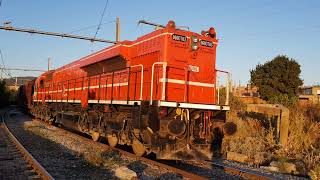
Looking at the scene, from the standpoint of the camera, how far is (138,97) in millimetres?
9570

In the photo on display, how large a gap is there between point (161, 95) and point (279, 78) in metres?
33.4

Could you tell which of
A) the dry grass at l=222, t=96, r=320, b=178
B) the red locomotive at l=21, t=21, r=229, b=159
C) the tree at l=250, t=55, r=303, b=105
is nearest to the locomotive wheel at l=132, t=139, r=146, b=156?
the red locomotive at l=21, t=21, r=229, b=159

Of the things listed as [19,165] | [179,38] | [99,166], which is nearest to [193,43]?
[179,38]

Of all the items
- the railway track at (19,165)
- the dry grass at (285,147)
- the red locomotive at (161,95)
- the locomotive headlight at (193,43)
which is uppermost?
the locomotive headlight at (193,43)

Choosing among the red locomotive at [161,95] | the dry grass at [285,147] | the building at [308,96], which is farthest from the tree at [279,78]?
the red locomotive at [161,95]

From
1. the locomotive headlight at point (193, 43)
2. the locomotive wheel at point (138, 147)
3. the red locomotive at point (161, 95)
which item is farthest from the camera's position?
the locomotive headlight at point (193, 43)

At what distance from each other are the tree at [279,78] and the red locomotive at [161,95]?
2956 centimetres

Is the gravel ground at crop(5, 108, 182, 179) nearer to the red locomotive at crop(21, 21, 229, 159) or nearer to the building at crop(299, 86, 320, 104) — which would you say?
the red locomotive at crop(21, 21, 229, 159)

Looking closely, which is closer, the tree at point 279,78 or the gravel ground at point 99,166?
the gravel ground at point 99,166

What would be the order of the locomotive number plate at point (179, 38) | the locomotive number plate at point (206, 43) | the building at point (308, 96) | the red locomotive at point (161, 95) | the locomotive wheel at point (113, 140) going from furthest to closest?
the building at point (308, 96)
the locomotive wheel at point (113, 140)
the locomotive number plate at point (206, 43)
the locomotive number plate at point (179, 38)
the red locomotive at point (161, 95)

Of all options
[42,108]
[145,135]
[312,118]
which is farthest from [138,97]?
[42,108]

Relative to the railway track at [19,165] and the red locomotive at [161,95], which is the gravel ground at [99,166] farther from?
the red locomotive at [161,95]

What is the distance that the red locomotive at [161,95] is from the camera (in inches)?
316

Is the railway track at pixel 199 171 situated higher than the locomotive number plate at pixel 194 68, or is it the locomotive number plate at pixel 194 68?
the locomotive number plate at pixel 194 68
